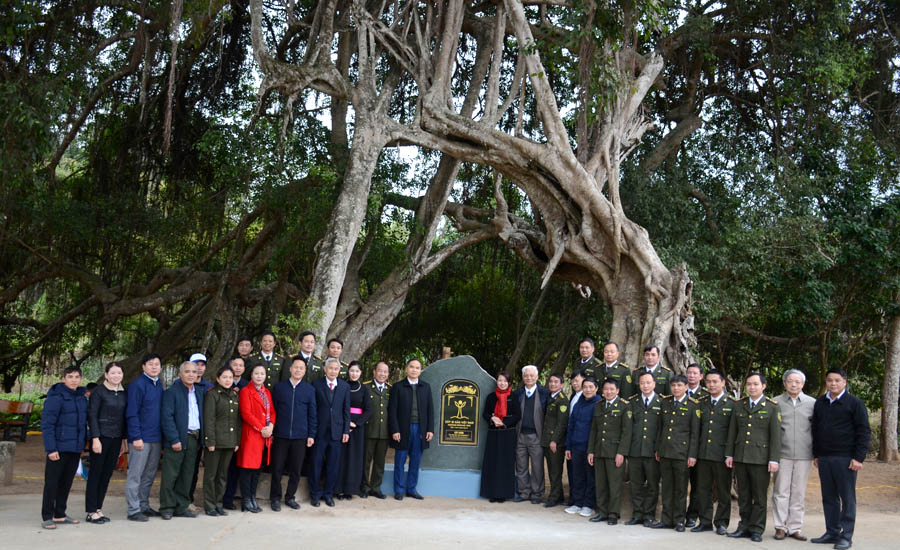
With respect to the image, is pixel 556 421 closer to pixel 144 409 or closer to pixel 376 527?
pixel 376 527

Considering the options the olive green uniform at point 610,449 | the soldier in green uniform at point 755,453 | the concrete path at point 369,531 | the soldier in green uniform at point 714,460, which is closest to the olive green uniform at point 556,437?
the concrete path at point 369,531

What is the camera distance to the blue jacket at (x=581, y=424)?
27.2ft

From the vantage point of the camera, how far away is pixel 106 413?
21.8 ft

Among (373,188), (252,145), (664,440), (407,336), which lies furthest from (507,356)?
(664,440)

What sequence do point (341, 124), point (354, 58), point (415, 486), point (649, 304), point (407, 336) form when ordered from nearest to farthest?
point (415, 486), point (649, 304), point (341, 124), point (354, 58), point (407, 336)

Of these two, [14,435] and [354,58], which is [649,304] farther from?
[14,435]

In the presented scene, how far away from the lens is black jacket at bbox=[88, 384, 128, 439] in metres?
6.56

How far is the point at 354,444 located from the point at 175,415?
1.94 m

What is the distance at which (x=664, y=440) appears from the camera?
752cm

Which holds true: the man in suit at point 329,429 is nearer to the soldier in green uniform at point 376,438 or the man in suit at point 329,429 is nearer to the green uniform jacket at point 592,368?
the soldier in green uniform at point 376,438

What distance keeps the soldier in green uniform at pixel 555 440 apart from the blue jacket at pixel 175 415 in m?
3.60

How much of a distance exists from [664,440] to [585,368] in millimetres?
1592

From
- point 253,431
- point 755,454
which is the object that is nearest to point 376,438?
point 253,431

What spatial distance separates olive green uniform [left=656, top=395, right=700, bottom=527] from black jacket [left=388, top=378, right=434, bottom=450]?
8.15 feet
